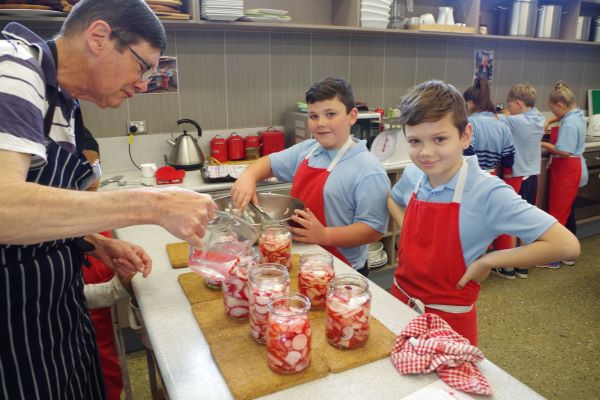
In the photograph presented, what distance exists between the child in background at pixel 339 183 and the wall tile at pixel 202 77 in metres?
1.44

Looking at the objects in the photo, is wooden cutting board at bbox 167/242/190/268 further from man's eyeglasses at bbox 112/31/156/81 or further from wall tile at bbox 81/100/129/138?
wall tile at bbox 81/100/129/138

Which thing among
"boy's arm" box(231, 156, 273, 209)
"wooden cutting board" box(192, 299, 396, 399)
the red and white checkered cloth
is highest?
"boy's arm" box(231, 156, 273, 209)

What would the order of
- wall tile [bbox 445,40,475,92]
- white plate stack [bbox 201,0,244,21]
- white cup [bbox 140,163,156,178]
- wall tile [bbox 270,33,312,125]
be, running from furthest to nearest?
wall tile [bbox 445,40,475,92], wall tile [bbox 270,33,312,125], white cup [bbox 140,163,156,178], white plate stack [bbox 201,0,244,21]

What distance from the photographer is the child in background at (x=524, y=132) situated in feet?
11.2

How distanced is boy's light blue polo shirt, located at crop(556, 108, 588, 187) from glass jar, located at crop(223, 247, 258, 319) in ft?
11.4

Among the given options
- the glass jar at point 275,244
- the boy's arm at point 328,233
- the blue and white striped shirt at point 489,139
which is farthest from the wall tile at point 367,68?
the glass jar at point 275,244

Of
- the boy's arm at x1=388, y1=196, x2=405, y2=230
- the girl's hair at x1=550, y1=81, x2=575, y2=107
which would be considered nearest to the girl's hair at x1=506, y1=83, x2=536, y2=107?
the girl's hair at x1=550, y1=81, x2=575, y2=107

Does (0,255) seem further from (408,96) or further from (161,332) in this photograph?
(408,96)

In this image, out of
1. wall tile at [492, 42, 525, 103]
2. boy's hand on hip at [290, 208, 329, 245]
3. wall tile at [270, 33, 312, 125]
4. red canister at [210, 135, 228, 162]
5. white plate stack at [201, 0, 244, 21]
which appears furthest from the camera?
wall tile at [492, 42, 525, 103]

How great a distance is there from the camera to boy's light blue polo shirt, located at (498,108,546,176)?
134 inches

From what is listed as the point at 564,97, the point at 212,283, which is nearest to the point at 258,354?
the point at 212,283

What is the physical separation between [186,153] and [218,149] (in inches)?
8.8

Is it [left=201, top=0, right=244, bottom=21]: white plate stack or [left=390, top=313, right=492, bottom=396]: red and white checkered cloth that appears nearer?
[left=390, top=313, right=492, bottom=396]: red and white checkered cloth

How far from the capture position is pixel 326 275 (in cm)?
111
